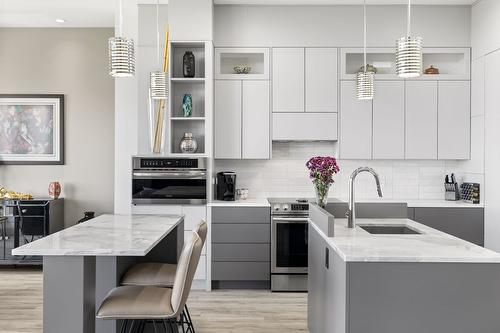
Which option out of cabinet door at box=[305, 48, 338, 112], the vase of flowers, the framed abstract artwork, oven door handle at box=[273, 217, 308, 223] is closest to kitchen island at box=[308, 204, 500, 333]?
the vase of flowers

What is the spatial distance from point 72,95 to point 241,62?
2.29 m

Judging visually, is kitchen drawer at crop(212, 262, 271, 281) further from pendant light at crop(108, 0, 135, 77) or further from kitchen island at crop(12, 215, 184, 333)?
pendant light at crop(108, 0, 135, 77)

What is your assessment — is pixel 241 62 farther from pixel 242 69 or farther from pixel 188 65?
pixel 188 65

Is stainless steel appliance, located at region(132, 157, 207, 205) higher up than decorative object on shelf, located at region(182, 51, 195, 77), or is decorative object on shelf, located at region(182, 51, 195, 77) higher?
decorative object on shelf, located at region(182, 51, 195, 77)

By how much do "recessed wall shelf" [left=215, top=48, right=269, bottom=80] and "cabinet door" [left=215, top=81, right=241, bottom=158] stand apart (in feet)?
0.37

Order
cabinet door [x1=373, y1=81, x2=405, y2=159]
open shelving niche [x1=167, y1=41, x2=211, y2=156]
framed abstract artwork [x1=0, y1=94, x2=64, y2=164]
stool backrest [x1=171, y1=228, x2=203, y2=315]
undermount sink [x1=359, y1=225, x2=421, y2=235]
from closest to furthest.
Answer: stool backrest [x1=171, y1=228, x2=203, y2=315]
undermount sink [x1=359, y1=225, x2=421, y2=235]
cabinet door [x1=373, y1=81, x2=405, y2=159]
open shelving niche [x1=167, y1=41, x2=211, y2=156]
framed abstract artwork [x1=0, y1=94, x2=64, y2=164]

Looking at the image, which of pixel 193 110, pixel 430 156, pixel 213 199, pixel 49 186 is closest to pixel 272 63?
pixel 193 110

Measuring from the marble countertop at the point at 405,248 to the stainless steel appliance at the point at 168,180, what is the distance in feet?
7.43

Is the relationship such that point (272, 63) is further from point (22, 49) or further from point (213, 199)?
point (22, 49)

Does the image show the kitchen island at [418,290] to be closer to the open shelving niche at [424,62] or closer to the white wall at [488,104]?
the white wall at [488,104]

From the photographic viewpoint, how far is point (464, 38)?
5094 mm

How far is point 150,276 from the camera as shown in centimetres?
290

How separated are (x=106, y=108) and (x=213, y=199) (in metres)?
2.02

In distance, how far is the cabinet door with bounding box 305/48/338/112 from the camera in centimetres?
509
